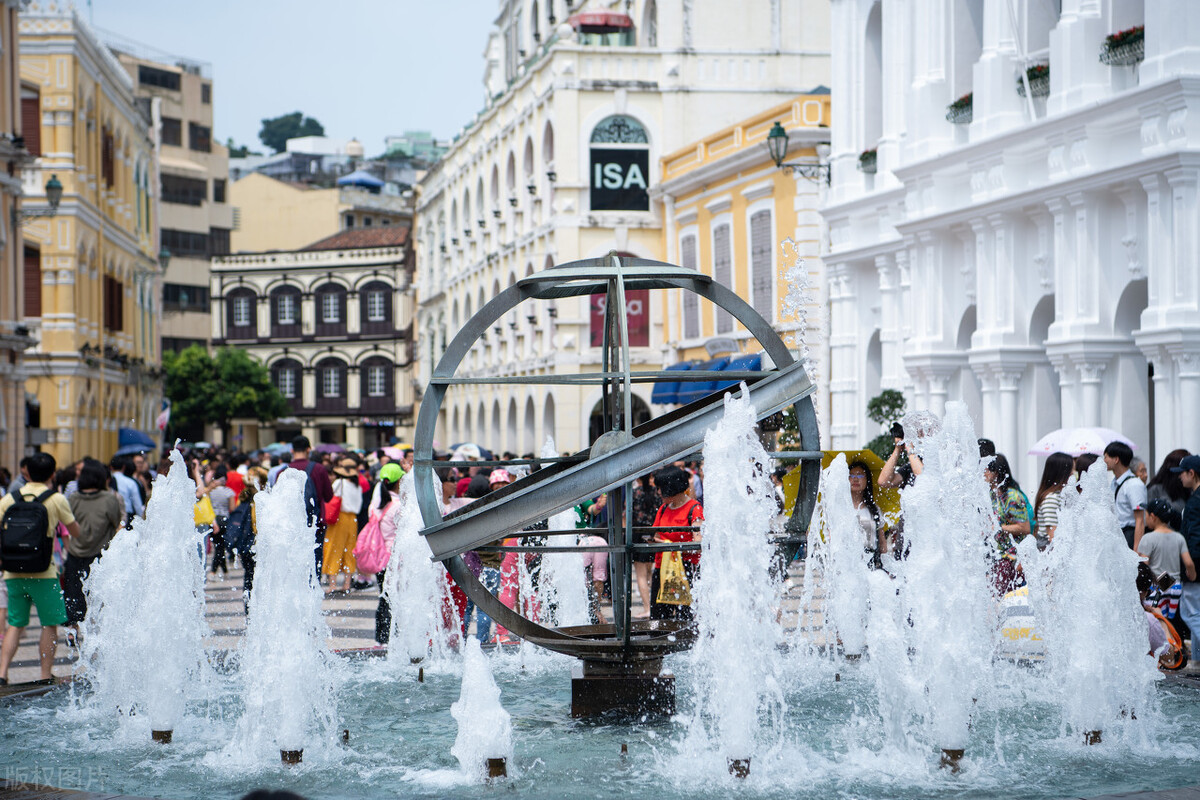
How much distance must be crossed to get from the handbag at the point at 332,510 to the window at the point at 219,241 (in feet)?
203

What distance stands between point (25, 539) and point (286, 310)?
68.5 metres

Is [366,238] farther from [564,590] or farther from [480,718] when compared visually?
[480,718]

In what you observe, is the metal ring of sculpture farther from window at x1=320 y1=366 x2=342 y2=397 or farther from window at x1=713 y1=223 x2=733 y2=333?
window at x1=320 y1=366 x2=342 y2=397

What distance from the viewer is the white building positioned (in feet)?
49.9

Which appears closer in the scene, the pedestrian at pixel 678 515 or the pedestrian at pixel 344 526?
the pedestrian at pixel 678 515

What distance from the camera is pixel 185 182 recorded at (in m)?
69.6

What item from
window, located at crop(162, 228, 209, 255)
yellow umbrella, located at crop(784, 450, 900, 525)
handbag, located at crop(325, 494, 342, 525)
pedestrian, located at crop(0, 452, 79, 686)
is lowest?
pedestrian, located at crop(0, 452, 79, 686)

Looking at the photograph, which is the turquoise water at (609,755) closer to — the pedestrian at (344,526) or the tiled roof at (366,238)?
the pedestrian at (344,526)

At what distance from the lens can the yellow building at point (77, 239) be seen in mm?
33375

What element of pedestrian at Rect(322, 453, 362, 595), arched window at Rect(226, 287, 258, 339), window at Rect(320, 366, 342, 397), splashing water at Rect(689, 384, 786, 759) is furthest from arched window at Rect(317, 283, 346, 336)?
splashing water at Rect(689, 384, 786, 759)

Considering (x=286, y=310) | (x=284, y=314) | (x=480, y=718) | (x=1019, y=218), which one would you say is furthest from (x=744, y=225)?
(x=284, y=314)

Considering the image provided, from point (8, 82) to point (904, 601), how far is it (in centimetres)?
2442

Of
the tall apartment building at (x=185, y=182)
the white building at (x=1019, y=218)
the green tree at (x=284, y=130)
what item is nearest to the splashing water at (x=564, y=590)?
the white building at (x=1019, y=218)

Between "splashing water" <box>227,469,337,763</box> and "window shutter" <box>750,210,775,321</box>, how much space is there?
839 inches
